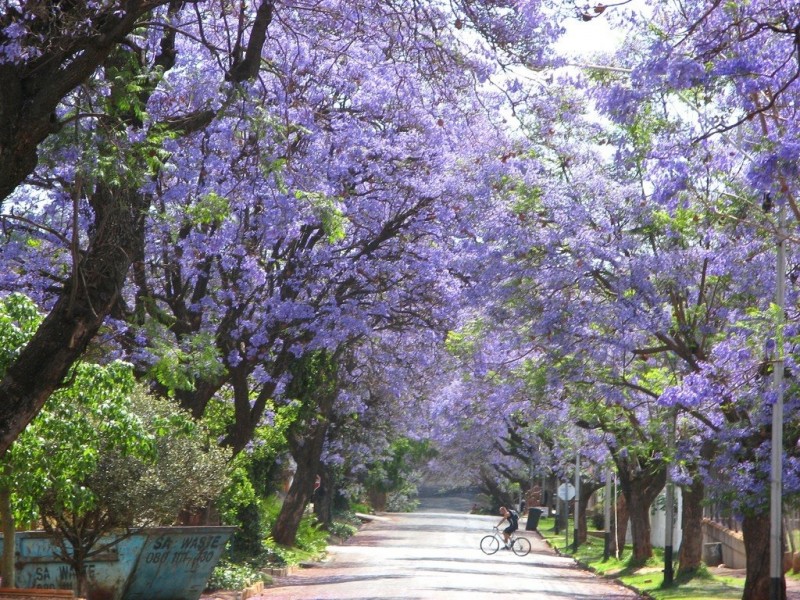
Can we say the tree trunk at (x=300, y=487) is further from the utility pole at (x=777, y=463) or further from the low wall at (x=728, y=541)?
the utility pole at (x=777, y=463)

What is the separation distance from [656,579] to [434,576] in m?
5.73

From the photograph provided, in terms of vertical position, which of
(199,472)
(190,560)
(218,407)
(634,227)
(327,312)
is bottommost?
(190,560)

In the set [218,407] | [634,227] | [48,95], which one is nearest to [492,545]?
[218,407]

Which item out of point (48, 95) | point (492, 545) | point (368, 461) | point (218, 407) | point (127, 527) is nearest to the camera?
point (48, 95)

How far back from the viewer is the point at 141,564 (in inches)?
692

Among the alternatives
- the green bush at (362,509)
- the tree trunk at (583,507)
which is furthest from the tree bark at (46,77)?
the green bush at (362,509)

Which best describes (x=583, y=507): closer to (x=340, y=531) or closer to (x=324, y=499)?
(x=340, y=531)

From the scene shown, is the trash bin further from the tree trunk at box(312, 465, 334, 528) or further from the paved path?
the tree trunk at box(312, 465, 334, 528)

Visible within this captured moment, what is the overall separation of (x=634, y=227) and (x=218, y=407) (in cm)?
987

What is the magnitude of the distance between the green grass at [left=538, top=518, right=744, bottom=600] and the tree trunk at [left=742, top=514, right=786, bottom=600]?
2943 mm

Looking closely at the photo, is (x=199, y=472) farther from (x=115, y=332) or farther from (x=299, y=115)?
(x=299, y=115)

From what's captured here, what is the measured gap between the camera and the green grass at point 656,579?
2594 centimetres

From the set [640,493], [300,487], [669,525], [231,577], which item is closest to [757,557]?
[669,525]

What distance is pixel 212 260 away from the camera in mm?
22047
